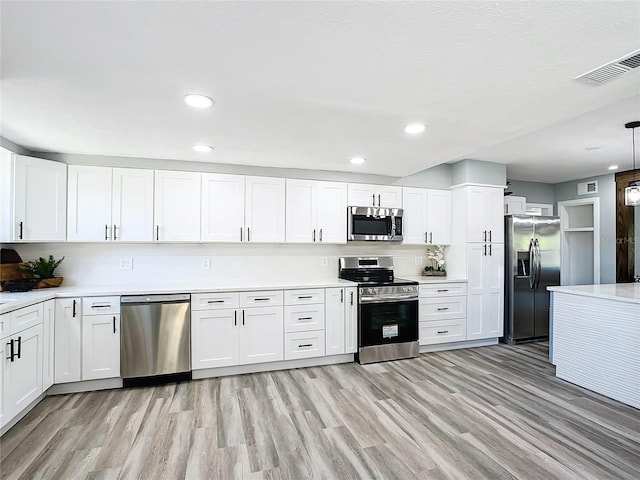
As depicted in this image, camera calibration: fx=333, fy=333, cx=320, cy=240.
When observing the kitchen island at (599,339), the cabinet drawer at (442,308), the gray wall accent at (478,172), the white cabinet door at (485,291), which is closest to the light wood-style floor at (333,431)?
the kitchen island at (599,339)

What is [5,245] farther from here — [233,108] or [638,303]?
[638,303]

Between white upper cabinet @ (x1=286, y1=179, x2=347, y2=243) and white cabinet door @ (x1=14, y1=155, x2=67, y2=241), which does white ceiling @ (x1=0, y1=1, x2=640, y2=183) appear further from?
white upper cabinet @ (x1=286, y1=179, x2=347, y2=243)

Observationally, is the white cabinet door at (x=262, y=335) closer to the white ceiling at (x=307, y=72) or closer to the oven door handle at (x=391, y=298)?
the oven door handle at (x=391, y=298)

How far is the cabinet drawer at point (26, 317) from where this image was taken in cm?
243

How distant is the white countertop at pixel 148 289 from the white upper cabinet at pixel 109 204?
53 centimetres

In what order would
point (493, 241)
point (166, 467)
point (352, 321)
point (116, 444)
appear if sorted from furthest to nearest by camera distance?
point (493, 241)
point (352, 321)
point (116, 444)
point (166, 467)

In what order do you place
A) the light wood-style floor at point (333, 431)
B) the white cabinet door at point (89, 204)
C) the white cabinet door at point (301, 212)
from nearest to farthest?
1. the light wood-style floor at point (333, 431)
2. the white cabinet door at point (89, 204)
3. the white cabinet door at point (301, 212)

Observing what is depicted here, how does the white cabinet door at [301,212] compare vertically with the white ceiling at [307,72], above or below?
below

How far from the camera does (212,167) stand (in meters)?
3.86

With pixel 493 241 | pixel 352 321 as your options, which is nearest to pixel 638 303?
pixel 493 241

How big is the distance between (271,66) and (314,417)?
8.11 feet

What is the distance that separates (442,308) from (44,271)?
4481 mm

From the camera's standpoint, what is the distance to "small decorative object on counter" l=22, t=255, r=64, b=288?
10.8 feet

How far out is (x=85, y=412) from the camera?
2.70m
